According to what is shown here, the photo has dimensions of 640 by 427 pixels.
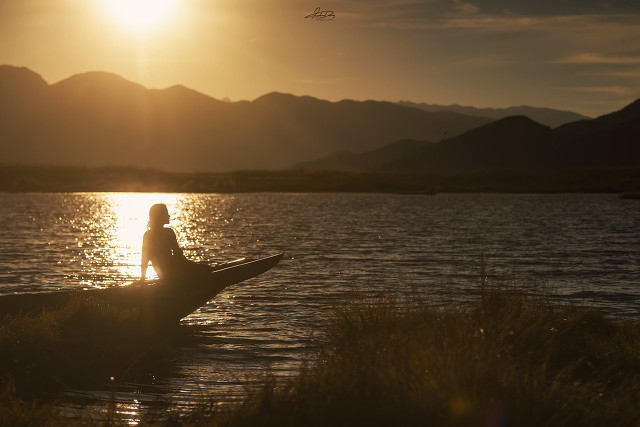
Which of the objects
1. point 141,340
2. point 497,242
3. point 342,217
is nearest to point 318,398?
point 141,340

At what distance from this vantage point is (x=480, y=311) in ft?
39.4

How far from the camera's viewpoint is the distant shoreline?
429 ft

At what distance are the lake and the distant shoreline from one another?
76136 millimetres

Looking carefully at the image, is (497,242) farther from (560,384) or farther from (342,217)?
(560,384)

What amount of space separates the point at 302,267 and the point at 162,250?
505 inches

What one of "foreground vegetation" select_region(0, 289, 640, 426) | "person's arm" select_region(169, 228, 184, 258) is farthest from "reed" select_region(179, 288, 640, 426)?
"person's arm" select_region(169, 228, 184, 258)

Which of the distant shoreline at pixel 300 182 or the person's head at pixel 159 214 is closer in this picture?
the person's head at pixel 159 214

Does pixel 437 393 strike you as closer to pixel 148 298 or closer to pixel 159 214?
pixel 159 214

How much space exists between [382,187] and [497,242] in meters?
97.4

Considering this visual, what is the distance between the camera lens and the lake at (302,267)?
41.4 ft

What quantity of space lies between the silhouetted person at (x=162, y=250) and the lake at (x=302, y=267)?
1.43 meters

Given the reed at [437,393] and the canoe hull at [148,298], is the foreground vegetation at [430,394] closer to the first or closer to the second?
the reed at [437,393]

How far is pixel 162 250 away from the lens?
1375 cm

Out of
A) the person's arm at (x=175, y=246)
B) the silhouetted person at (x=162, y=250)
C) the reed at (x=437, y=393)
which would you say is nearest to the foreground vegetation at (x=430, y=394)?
the reed at (x=437, y=393)
